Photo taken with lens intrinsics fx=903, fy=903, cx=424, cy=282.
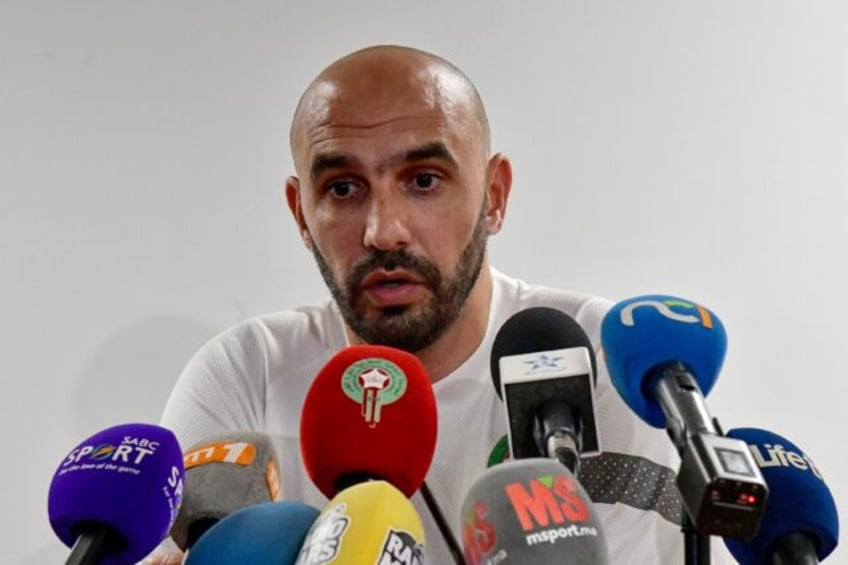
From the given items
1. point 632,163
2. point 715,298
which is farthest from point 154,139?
point 715,298

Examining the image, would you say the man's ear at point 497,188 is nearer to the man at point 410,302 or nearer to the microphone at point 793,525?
the man at point 410,302

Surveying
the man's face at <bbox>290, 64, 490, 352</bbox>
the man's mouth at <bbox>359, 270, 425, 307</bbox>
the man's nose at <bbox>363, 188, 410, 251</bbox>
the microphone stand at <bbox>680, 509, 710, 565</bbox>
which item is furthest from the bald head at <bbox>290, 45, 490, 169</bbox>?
the microphone stand at <bbox>680, 509, 710, 565</bbox>

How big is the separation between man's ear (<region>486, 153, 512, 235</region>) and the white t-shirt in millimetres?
105

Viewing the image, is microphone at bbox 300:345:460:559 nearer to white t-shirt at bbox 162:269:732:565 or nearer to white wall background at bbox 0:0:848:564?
white t-shirt at bbox 162:269:732:565

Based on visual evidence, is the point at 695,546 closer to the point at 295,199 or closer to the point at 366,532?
the point at 366,532

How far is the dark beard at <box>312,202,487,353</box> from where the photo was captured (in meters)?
1.23

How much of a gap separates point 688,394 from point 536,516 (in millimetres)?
174

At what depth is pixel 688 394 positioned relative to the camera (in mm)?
607

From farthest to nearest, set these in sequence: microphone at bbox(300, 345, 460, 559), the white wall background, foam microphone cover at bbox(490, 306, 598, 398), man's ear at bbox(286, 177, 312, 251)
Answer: the white wall background → man's ear at bbox(286, 177, 312, 251) → foam microphone cover at bbox(490, 306, 598, 398) → microphone at bbox(300, 345, 460, 559)

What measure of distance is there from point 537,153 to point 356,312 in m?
0.78

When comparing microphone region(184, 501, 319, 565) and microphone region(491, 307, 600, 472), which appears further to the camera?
microphone region(491, 307, 600, 472)

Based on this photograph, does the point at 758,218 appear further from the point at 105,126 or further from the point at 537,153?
the point at 105,126

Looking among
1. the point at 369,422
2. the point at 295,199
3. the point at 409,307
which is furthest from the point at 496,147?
the point at 369,422

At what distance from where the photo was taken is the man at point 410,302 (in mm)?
1215
